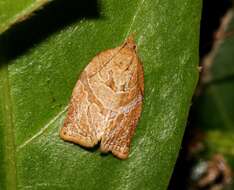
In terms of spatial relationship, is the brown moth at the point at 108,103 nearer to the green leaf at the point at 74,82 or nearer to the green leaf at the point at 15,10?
the green leaf at the point at 74,82

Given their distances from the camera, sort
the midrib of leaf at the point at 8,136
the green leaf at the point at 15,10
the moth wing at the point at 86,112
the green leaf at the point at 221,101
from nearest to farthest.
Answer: the green leaf at the point at 15,10
the midrib of leaf at the point at 8,136
the moth wing at the point at 86,112
the green leaf at the point at 221,101

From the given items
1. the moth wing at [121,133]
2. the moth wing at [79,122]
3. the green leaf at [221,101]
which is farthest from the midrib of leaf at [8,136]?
the green leaf at [221,101]

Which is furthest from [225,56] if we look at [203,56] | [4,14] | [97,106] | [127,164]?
[4,14]

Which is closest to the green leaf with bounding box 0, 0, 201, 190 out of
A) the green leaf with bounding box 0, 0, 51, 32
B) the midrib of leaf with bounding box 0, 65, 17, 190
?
the midrib of leaf with bounding box 0, 65, 17, 190

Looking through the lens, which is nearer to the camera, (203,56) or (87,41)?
(87,41)

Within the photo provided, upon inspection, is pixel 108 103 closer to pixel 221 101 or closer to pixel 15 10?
pixel 15 10

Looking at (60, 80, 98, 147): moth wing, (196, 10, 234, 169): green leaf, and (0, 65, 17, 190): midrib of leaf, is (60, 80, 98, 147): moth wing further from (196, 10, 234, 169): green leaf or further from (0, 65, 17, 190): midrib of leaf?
(196, 10, 234, 169): green leaf

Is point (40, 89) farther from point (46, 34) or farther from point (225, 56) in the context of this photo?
point (225, 56)
